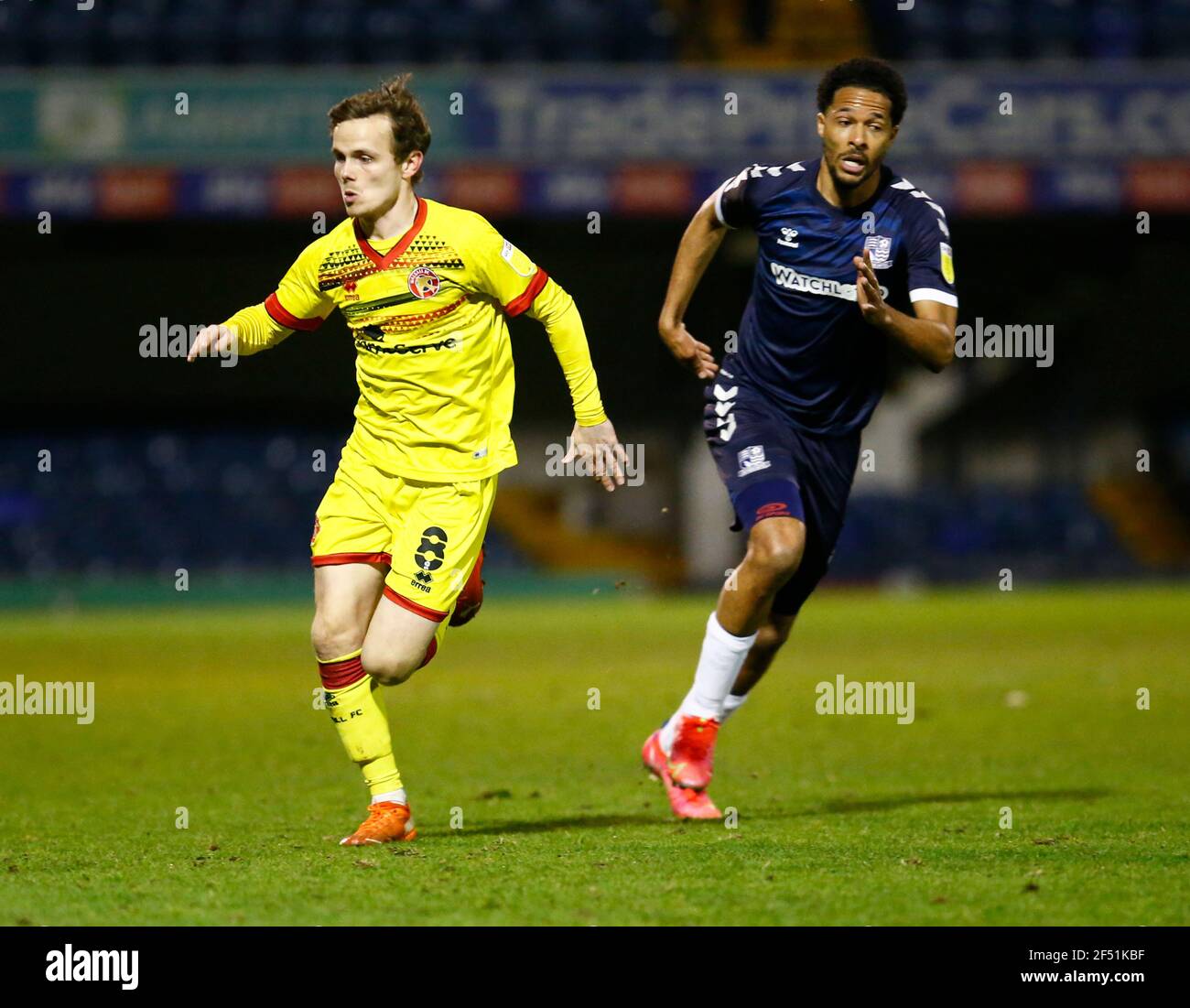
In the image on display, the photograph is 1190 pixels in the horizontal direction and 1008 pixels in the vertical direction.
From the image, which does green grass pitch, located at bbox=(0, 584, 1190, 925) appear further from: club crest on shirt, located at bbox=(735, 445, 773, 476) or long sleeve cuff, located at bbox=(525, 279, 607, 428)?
long sleeve cuff, located at bbox=(525, 279, 607, 428)

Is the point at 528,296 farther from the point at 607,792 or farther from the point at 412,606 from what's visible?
the point at 607,792

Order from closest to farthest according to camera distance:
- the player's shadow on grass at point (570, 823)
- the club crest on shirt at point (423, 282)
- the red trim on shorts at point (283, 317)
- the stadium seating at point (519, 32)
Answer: the club crest on shirt at point (423, 282) < the red trim on shorts at point (283, 317) < the player's shadow on grass at point (570, 823) < the stadium seating at point (519, 32)

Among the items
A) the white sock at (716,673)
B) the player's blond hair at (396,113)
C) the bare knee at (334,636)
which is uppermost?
the player's blond hair at (396,113)

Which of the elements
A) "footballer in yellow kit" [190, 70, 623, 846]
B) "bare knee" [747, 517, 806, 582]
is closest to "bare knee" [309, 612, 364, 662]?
"footballer in yellow kit" [190, 70, 623, 846]

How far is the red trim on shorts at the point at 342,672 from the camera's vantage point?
603 centimetres

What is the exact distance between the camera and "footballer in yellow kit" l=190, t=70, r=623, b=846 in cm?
592

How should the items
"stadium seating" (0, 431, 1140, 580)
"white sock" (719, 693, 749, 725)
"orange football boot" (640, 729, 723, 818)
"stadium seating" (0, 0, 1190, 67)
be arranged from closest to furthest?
"orange football boot" (640, 729, 723, 818) → "white sock" (719, 693, 749, 725) → "stadium seating" (0, 0, 1190, 67) → "stadium seating" (0, 431, 1140, 580)

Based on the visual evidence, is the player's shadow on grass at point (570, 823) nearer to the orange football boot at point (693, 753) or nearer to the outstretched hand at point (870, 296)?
the orange football boot at point (693, 753)

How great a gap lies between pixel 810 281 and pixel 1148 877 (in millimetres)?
2585

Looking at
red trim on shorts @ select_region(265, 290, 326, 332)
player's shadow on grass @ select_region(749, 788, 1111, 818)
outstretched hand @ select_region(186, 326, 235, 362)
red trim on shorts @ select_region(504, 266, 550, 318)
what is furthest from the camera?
player's shadow on grass @ select_region(749, 788, 1111, 818)

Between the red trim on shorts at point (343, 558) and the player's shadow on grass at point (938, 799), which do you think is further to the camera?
the player's shadow on grass at point (938, 799)

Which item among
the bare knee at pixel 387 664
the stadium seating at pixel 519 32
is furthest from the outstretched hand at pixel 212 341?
the stadium seating at pixel 519 32

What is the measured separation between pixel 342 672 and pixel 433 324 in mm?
1230

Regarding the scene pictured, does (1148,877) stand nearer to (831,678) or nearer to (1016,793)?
(1016,793)
